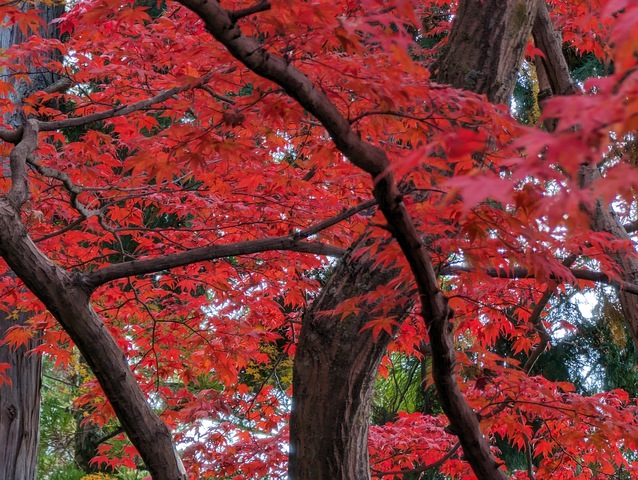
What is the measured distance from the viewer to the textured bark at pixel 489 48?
292 cm

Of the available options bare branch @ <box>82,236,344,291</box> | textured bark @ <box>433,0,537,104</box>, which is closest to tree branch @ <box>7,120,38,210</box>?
bare branch @ <box>82,236,344,291</box>

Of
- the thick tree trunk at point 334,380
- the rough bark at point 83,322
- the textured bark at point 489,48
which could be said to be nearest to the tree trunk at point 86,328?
the rough bark at point 83,322

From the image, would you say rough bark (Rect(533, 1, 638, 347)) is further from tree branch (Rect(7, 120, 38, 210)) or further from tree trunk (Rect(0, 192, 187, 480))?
tree branch (Rect(7, 120, 38, 210))

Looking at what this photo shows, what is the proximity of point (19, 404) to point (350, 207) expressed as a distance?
3.20 m

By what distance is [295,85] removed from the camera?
1.81 meters

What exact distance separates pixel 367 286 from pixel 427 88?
103cm

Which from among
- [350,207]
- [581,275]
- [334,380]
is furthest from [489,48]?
[334,380]

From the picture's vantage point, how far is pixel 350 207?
3.35 m

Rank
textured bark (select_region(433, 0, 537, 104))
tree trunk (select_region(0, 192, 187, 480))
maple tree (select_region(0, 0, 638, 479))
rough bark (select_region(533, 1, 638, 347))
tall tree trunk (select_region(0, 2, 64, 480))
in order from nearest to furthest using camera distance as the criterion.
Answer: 1. maple tree (select_region(0, 0, 638, 479))
2. tree trunk (select_region(0, 192, 187, 480))
3. textured bark (select_region(433, 0, 537, 104))
4. rough bark (select_region(533, 1, 638, 347))
5. tall tree trunk (select_region(0, 2, 64, 480))

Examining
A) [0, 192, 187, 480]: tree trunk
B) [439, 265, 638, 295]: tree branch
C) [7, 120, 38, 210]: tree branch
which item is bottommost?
[439, 265, 638, 295]: tree branch

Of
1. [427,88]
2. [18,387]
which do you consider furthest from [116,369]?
[18,387]

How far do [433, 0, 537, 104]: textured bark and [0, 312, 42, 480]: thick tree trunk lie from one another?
3.61 m

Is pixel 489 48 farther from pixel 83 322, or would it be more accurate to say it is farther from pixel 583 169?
pixel 83 322

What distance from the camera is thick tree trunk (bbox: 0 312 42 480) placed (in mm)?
4953
